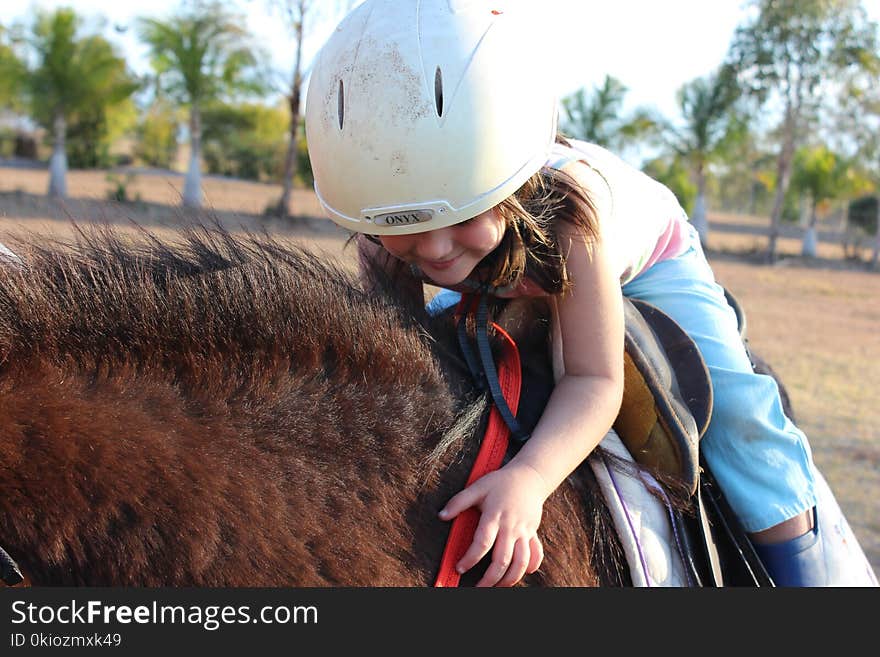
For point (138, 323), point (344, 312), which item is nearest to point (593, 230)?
point (344, 312)

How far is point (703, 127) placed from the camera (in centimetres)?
3266

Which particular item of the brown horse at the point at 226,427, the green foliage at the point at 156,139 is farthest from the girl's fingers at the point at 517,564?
the green foliage at the point at 156,139

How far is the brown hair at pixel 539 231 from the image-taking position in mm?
1730

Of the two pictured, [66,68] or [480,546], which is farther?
[66,68]

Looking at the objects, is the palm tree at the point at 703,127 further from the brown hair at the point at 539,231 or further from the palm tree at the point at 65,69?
the brown hair at the point at 539,231

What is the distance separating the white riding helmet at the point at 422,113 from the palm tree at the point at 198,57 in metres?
28.6

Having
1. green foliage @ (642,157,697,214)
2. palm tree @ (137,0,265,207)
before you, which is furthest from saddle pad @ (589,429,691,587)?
green foliage @ (642,157,697,214)

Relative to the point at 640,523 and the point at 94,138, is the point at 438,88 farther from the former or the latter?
the point at 94,138

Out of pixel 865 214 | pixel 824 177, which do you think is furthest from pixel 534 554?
pixel 865 214

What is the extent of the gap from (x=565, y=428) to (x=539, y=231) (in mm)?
417

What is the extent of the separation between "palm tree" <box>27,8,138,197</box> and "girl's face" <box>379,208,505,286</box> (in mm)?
31050

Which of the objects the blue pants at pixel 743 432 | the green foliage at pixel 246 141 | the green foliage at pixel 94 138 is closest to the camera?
the blue pants at pixel 743 432

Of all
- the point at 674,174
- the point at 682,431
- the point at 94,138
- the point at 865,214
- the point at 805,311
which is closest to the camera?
the point at 682,431

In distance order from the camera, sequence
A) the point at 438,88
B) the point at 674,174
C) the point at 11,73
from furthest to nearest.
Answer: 1. the point at 674,174
2. the point at 11,73
3. the point at 438,88
